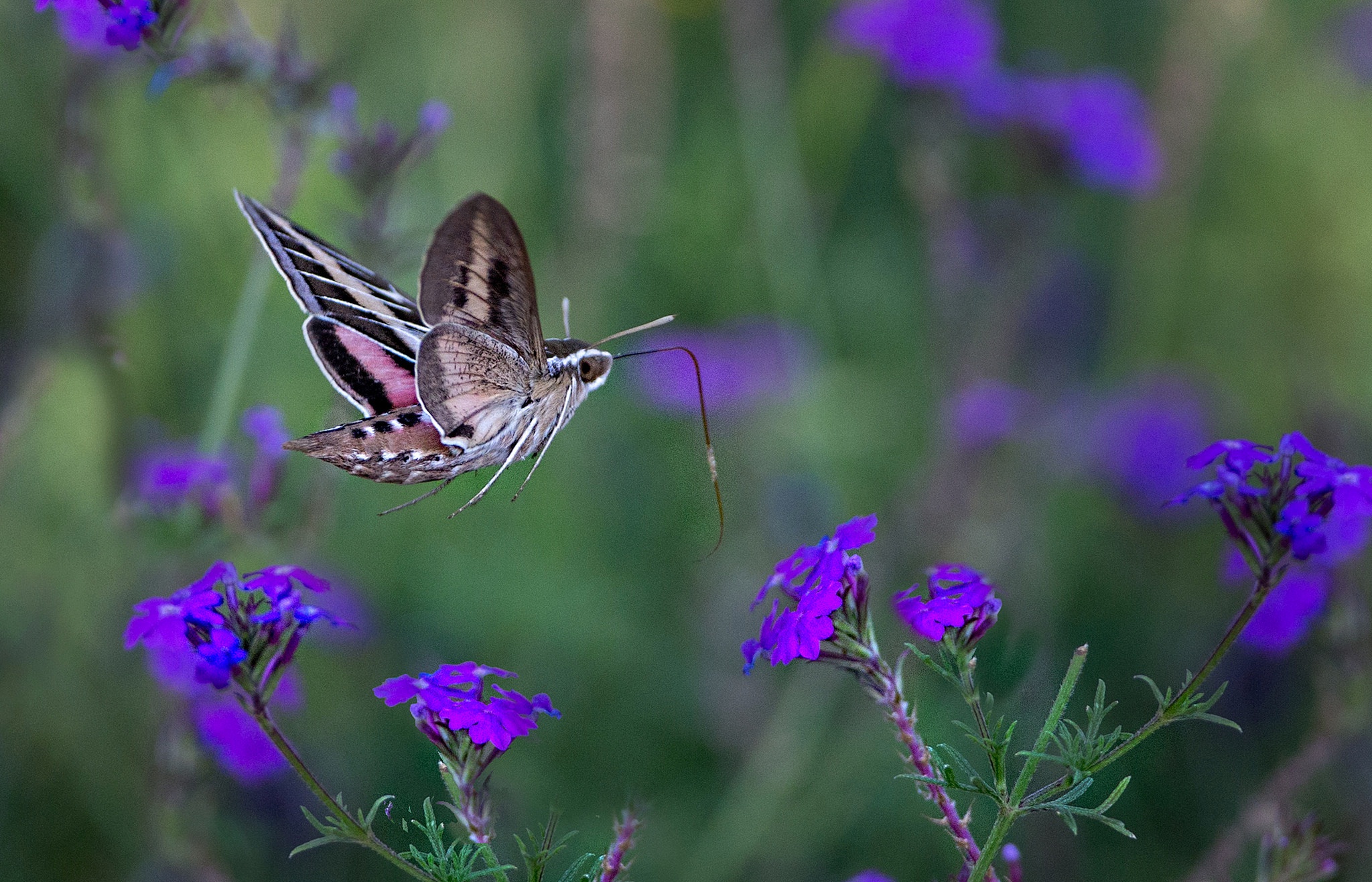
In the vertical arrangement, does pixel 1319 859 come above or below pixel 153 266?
below

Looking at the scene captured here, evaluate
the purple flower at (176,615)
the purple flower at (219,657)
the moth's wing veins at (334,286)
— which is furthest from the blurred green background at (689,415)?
the purple flower at (219,657)

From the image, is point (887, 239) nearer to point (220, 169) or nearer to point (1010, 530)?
point (1010, 530)

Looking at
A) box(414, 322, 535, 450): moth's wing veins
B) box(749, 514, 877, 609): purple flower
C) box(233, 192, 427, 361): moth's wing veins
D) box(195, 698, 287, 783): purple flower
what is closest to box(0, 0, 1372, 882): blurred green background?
box(195, 698, 287, 783): purple flower

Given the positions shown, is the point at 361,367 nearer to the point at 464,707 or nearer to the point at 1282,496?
the point at 464,707

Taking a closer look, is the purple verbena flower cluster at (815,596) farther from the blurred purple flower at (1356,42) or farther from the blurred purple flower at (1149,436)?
the blurred purple flower at (1356,42)

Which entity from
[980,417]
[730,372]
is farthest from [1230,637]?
[730,372]

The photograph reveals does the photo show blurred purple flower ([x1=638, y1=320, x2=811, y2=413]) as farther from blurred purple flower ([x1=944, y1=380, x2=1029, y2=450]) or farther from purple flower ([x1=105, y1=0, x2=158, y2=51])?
purple flower ([x1=105, y1=0, x2=158, y2=51])

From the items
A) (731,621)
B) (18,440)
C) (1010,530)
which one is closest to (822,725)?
(731,621)
